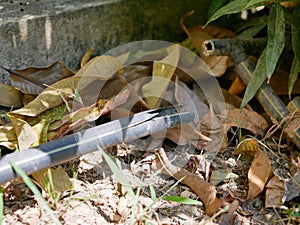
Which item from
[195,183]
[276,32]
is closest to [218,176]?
[195,183]

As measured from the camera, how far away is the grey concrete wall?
62.0 inches

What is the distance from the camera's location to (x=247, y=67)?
5.39 feet

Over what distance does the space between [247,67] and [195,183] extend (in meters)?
0.48

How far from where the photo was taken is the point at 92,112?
4.71 feet

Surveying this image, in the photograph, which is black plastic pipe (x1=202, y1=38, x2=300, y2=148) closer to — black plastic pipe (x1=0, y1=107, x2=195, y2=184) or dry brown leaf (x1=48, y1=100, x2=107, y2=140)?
black plastic pipe (x1=0, y1=107, x2=195, y2=184)

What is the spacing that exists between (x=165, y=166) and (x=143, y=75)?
1.34ft

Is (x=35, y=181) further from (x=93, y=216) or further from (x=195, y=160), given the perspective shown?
(x=195, y=160)

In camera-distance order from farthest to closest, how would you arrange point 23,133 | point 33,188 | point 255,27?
point 255,27 → point 23,133 → point 33,188

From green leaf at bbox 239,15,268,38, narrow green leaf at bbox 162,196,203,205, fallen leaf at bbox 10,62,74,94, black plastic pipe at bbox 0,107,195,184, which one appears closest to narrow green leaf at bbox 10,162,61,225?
black plastic pipe at bbox 0,107,195,184

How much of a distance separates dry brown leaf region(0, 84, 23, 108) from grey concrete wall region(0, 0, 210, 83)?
0.06 metres

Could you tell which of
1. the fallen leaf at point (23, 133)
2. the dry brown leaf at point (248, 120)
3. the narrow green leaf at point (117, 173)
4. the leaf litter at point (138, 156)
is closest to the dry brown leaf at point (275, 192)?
the leaf litter at point (138, 156)

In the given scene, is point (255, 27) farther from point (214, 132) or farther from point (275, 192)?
point (275, 192)

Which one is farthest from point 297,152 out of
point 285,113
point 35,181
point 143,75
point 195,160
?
point 35,181

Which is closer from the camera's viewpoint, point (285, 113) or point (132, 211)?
point (132, 211)
